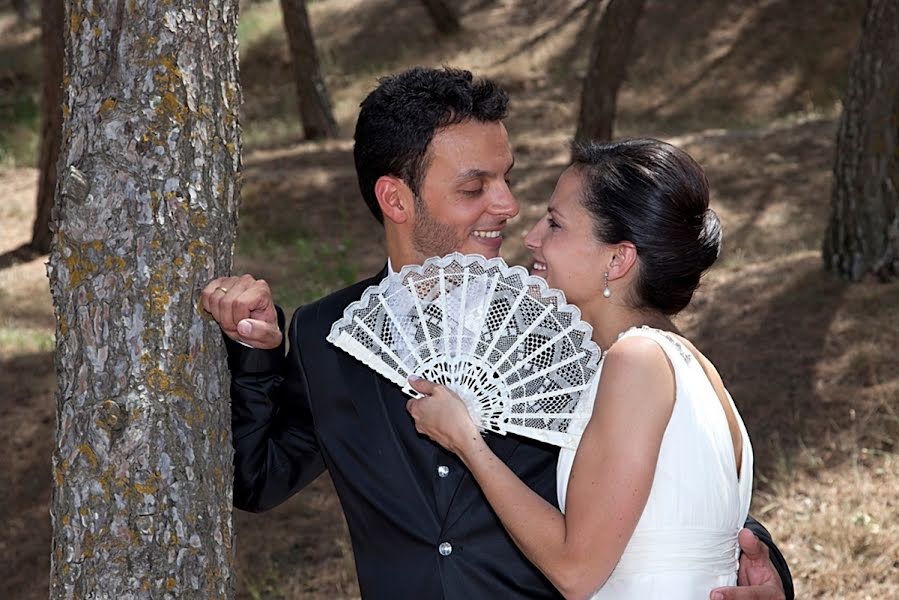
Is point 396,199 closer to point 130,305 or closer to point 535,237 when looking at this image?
point 535,237

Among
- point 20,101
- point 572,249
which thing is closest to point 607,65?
point 572,249

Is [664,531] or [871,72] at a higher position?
[664,531]

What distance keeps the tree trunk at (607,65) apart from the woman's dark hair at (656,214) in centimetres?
984

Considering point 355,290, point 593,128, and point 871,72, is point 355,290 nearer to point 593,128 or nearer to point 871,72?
point 871,72

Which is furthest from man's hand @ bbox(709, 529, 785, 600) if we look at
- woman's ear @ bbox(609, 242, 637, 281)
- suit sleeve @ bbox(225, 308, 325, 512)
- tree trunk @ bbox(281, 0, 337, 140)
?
tree trunk @ bbox(281, 0, 337, 140)

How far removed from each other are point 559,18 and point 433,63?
9.53 ft

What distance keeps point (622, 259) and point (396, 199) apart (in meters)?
0.83

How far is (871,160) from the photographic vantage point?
786cm

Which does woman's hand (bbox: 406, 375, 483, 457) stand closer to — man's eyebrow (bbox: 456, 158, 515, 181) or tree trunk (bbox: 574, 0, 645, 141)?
man's eyebrow (bbox: 456, 158, 515, 181)

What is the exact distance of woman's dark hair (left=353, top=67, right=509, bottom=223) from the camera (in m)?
3.18

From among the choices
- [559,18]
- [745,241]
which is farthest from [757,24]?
[745,241]

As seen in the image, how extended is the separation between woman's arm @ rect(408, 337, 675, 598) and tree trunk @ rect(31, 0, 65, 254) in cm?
940

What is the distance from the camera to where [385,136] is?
3.29 metres

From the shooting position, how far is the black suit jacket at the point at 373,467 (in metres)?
2.78
